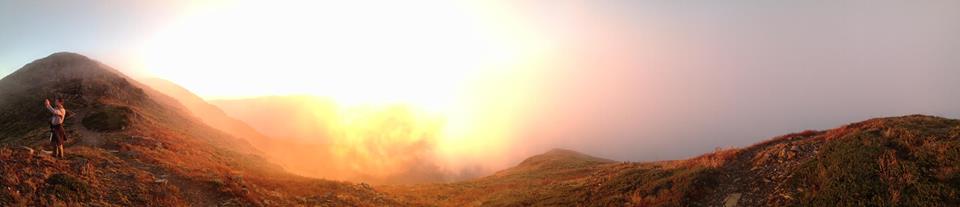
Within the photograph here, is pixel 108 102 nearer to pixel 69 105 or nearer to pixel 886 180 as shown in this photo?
pixel 69 105

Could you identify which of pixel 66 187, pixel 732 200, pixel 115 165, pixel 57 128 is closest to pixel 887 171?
pixel 732 200

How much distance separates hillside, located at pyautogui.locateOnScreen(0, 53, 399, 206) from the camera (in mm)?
17672

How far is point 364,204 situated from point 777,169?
87.2ft

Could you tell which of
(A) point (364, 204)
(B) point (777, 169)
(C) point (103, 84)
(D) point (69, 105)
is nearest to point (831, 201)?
(B) point (777, 169)

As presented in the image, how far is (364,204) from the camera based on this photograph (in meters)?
31.7

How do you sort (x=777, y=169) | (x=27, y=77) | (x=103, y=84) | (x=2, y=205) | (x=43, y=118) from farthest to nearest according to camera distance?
(x=27, y=77) < (x=103, y=84) < (x=43, y=118) < (x=777, y=169) < (x=2, y=205)

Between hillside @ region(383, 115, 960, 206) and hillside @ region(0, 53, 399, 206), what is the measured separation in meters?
19.1

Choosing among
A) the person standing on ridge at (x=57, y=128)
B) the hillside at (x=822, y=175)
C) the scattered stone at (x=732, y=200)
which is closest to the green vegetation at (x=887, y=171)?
the hillside at (x=822, y=175)

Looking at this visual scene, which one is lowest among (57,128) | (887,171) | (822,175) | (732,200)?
(732,200)

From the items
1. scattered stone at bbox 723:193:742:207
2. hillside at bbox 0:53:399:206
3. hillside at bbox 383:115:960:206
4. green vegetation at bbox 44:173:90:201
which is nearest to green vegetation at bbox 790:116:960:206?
hillside at bbox 383:115:960:206

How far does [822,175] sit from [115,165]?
118 ft

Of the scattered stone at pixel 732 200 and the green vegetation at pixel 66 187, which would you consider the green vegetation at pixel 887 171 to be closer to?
the scattered stone at pixel 732 200

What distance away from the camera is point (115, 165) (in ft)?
78.2

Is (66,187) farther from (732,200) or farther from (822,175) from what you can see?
(822,175)
